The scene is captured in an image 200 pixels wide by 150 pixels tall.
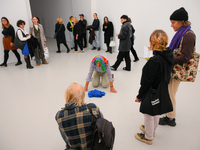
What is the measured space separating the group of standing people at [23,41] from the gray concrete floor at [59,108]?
597 mm

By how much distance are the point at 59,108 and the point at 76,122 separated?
1728mm

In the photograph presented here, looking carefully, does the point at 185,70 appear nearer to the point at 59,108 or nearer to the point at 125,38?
the point at 59,108

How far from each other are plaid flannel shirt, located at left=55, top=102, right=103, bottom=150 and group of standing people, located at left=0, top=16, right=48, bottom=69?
4.18 metres

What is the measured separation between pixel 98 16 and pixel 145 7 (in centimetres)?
252

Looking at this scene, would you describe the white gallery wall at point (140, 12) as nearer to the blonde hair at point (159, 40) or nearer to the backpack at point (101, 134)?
the blonde hair at point (159, 40)

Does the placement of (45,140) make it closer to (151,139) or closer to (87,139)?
(87,139)

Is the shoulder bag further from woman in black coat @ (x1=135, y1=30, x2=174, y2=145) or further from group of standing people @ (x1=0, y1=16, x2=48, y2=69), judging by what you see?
group of standing people @ (x1=0, y1=16, x2=48, y2=69)

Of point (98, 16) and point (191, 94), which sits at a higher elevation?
point (98, 16)

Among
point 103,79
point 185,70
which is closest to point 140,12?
point 103,79

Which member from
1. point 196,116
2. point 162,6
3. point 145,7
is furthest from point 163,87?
point 145,7

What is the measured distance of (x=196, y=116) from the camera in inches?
112

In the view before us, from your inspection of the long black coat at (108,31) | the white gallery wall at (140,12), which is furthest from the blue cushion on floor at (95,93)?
the long black coat at (108,31)

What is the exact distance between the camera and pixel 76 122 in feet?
5.15

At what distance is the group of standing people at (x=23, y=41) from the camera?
5.06 meters
